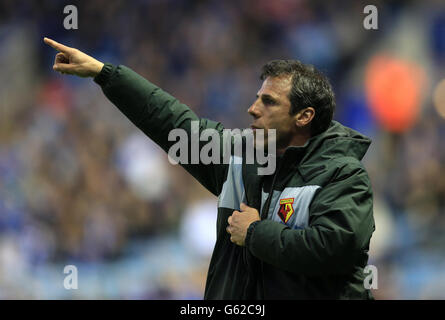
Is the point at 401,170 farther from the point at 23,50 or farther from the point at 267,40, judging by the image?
the point at 23,50

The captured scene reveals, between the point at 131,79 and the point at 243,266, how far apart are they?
84cm

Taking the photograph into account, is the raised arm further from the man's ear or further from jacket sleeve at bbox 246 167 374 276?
jacket sleeve at bbox 246 167 374 276

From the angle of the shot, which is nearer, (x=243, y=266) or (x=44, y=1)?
(x=243, y=266)

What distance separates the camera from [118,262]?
6.35 m

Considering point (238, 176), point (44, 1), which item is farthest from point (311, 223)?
point (44, 1)

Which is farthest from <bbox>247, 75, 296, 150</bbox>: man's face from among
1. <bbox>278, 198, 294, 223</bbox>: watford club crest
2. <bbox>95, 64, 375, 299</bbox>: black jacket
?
<bbox>278, 198, 294, 223</bbox>: watford club crest

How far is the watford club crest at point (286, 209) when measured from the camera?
7.55ft

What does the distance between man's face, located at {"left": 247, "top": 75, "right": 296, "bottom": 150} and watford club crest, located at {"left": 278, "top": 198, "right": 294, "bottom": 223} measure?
0.29m

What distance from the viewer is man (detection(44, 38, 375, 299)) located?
7.14 feet

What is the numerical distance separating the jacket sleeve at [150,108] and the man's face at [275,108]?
0.24m

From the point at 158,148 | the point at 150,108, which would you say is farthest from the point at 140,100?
the point at 158,148

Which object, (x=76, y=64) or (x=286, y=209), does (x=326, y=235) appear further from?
(x=76, y=64)

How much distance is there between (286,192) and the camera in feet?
7.67

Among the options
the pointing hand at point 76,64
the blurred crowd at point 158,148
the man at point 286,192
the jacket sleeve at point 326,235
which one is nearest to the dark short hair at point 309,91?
the man at point 286,192
